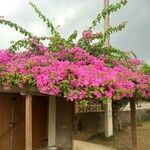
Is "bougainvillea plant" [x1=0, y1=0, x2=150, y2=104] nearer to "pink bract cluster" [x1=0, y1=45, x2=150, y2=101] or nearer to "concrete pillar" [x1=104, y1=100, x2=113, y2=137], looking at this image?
"pink bract cluster" [x1=0, y1=45, x2=150, y2=101]

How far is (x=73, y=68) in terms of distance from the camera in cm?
1191

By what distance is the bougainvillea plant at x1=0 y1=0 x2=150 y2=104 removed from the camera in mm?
11555

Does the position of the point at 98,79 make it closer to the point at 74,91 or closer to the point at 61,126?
the point at 74,91

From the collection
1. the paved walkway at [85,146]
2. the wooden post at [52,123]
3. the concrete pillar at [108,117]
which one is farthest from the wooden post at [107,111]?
the wooden post at [52,123]

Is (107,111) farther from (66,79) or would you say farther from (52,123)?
(66,79)

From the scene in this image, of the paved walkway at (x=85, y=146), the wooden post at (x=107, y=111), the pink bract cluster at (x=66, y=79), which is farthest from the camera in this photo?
the wooden post at (x=107, y=111)

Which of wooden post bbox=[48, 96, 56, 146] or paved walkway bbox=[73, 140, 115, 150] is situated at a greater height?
wooden post bbox=[48, 96, 56, 146]

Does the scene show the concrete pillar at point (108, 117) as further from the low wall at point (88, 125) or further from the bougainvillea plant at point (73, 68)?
the bougainvillea plant at point (73, 68)

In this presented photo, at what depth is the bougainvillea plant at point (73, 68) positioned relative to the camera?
37.9ft

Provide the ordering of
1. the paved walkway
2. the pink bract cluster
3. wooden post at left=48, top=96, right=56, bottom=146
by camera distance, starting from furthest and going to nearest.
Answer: the paved walkway
wooden post at left=48, top=96, right=56, bottom=146
the pink bract cluster

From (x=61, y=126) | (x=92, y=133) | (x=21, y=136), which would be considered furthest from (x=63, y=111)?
(x=92, y=133)

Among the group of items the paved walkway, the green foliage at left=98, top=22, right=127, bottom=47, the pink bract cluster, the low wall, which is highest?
the green foliage at left=98, top=22, right=127, bottom=47

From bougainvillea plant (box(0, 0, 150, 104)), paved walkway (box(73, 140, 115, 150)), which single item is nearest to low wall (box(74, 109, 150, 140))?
paved walkway (box(73, 140, 115, 150))

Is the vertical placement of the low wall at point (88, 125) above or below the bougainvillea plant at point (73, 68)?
below
